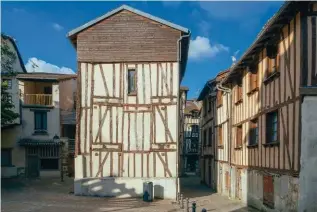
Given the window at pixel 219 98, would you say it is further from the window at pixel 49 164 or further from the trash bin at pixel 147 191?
the window at pixel 49 164

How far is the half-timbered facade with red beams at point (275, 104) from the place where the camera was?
27.7 feet

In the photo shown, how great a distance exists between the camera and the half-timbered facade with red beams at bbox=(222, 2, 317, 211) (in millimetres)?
8438

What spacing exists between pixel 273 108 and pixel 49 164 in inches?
844

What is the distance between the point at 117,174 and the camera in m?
16.5

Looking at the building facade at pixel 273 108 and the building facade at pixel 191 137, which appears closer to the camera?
the building facade at pixel 273 108

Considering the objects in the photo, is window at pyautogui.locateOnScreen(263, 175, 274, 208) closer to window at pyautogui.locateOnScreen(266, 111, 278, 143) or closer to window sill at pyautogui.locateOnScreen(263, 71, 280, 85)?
window at pyautogui.locateOnScreen(266, 111, 278, 143)

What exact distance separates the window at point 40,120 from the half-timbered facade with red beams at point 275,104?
1752 centimetres

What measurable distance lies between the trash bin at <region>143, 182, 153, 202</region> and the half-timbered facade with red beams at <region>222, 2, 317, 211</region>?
4.27 meters

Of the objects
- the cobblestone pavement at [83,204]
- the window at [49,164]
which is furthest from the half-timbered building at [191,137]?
the cobblestone pavement at [83,204]

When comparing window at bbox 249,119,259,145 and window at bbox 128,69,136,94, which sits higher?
window at bbox 128,69,136,94

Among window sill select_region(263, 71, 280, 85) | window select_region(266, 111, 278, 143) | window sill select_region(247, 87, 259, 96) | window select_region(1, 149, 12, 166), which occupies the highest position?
window sill select_region(263, 71, 280, 85)

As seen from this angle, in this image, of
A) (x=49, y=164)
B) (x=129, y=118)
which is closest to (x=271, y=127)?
(x=129, y=118)

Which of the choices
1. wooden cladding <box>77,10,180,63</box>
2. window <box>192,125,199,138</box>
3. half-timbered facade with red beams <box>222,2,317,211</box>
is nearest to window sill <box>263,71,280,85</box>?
half-timbered facade with red beams <box>222,2,317,211</box>

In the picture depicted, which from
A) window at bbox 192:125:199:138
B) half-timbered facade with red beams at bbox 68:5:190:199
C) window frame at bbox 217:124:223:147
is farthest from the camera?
window at bbox 192:125:199:138
